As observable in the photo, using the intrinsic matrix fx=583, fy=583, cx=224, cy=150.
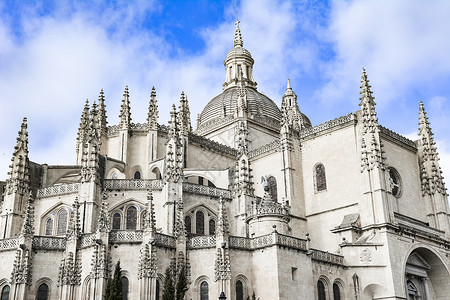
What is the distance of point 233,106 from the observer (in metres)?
57.1

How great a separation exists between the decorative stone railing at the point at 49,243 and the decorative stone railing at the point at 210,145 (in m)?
16.4

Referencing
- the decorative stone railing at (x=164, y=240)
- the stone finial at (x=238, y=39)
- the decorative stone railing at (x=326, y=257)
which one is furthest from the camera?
the stone finial at (x=238, y=39)

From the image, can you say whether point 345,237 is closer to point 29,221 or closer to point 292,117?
point 29,221

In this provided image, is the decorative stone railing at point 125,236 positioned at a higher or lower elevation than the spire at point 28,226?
lower

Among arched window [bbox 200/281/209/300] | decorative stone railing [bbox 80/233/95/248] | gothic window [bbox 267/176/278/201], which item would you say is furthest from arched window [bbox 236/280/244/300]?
gothic window [bbox 267/176/278/201]

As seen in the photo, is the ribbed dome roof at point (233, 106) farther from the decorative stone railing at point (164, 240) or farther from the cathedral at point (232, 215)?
the decorative stone railing at point (164, 240)

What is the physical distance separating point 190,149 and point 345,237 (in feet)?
50.3

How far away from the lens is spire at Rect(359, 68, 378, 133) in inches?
1559

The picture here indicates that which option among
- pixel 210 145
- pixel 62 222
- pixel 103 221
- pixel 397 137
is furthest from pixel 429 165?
pixel 62 222

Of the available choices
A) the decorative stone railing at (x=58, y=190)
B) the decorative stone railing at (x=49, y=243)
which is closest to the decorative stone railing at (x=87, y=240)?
the decorative stone railing at (x=49, y=243)

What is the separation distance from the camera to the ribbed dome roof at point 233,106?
5716 cm

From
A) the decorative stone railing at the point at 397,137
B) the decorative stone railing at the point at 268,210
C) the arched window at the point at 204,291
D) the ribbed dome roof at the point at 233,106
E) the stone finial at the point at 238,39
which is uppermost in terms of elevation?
the stone finial at the point at 238,39

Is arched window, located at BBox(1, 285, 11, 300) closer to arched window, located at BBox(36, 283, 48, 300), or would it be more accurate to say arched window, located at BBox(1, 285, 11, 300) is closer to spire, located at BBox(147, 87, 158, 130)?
arched window, located at BBox(36, 283, 48, 300)

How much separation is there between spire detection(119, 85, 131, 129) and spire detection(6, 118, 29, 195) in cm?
807
